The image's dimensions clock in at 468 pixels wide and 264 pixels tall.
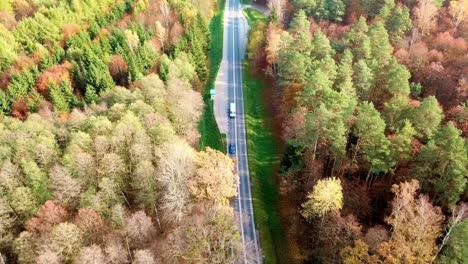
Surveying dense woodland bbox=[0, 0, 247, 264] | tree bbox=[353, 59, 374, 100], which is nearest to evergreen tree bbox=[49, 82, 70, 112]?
dense woodland bbox=[0, 0, 247, 264]

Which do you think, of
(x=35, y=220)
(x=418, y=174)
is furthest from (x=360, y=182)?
(x=35, y=220)

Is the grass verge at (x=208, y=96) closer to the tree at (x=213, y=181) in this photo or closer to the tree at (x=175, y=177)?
the tree at (x=175, y=177)

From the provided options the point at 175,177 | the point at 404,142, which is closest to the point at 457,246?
the point at 404,142

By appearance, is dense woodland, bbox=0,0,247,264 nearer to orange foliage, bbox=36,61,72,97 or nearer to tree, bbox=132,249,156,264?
tree, bbox=132,249,156,264

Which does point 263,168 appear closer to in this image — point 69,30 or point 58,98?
point 58,98

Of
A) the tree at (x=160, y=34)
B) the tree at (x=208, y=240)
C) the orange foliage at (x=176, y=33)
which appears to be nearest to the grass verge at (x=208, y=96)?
the orange foliage at (x=176, y=33)
